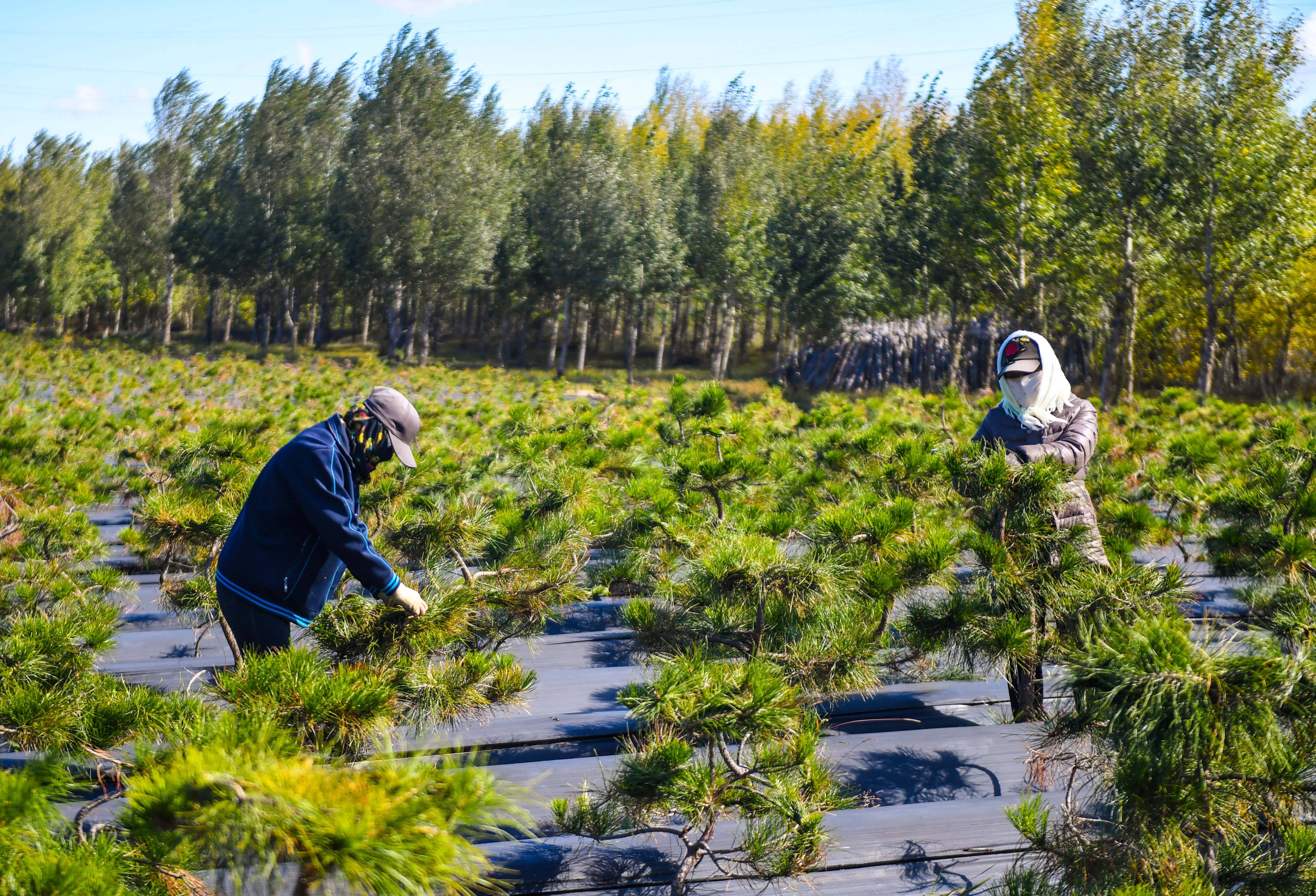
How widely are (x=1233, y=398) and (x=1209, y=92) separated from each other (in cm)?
713

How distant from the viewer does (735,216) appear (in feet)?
102

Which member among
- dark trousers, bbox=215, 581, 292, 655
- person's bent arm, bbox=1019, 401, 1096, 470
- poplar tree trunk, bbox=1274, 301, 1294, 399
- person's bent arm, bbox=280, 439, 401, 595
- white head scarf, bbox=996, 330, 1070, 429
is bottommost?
dark trousers, bbox=215, 581, 292, 655

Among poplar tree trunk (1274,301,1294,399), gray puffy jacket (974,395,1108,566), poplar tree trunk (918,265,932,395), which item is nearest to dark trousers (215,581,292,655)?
gray puffy jacket (974,395,1108,566)

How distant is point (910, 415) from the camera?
7184 mm

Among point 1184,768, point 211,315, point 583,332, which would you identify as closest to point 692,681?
point 1184,768

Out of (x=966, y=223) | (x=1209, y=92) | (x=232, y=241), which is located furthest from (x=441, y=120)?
(x=1209, y=92)

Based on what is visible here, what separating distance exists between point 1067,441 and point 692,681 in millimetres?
2205

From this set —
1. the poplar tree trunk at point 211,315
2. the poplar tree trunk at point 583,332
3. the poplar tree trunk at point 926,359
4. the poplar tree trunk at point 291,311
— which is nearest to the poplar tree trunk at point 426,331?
the poplar tree trunk at point 291,311

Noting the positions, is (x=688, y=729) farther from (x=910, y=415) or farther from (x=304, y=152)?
(x=304, y=152)

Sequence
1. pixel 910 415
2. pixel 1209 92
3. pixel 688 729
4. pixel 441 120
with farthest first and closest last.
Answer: pixel 441 120 < pixel 1209 92 < pixel 910 415 < pixel 688 729

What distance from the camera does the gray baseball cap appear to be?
2818mm

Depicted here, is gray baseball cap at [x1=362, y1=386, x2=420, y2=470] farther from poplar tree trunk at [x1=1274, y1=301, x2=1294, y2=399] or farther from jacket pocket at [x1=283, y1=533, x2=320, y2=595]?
poplar tree trunk at [x1=1274, y1=301, x2=1294, y2=399]

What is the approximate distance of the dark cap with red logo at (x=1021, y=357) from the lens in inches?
140

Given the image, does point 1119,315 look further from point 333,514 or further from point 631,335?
point 333,514
